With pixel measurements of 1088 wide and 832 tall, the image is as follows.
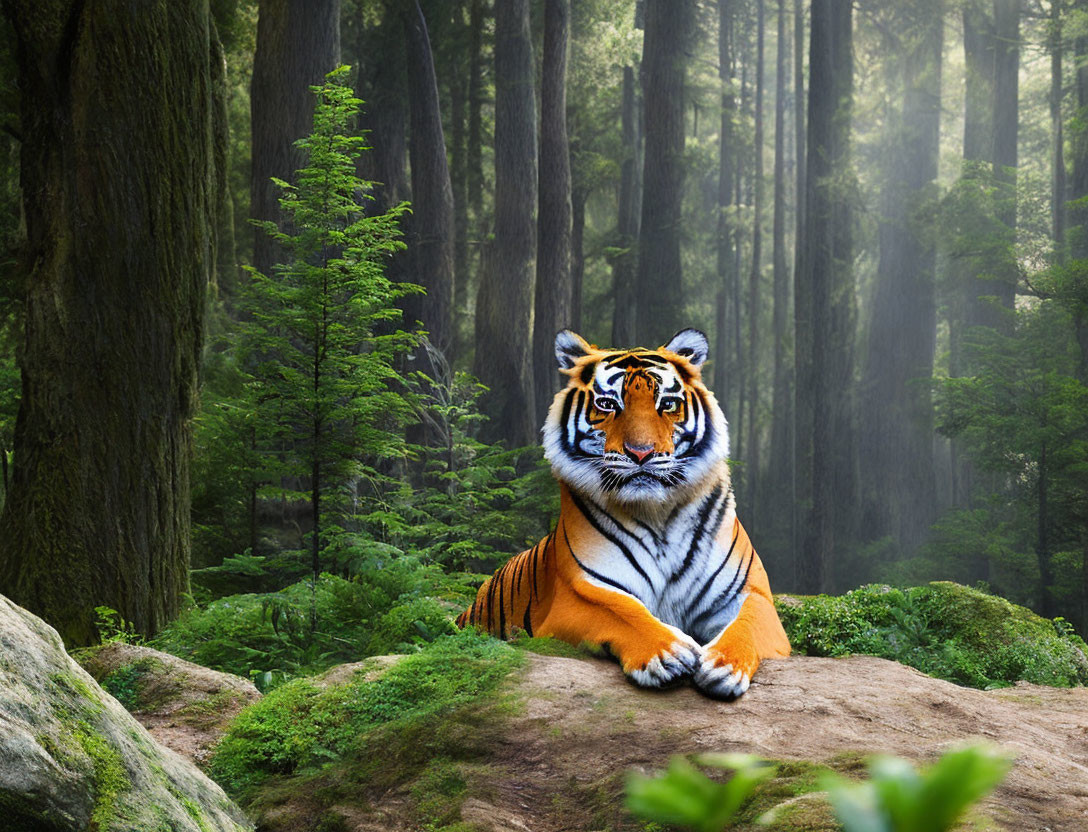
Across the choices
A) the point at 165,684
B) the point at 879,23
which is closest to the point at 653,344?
the point at 879,23

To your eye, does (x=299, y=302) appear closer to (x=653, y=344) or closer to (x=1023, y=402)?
(x=1023, y=402)

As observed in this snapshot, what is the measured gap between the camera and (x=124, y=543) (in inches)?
267

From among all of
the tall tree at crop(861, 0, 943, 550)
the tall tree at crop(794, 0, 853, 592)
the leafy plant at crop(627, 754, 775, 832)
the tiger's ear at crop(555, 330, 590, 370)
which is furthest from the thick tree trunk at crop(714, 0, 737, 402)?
the leafy plant at crop(627, 754, 775, 832)

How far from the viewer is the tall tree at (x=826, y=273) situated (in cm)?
2194

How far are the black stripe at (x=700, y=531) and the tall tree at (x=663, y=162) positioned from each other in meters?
17.4

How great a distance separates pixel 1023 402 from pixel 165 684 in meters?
15.5

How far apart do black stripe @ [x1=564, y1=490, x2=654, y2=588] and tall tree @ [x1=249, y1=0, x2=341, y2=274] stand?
8.13 meters

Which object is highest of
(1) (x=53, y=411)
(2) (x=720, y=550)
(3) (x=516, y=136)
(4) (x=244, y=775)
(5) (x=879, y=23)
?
(5) (x=879, y=23)

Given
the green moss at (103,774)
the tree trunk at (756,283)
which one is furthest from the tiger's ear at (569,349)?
the tree trunk at (756,283)

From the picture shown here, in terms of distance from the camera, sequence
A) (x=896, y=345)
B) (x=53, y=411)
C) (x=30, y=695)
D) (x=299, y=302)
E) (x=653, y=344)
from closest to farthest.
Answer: (x=30, y=695), (x=53, y=411), (x=299, y=302), (x=653, y=344), (x=896, y=345)

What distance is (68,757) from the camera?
2.11 metres

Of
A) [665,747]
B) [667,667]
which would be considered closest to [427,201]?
[667,667]

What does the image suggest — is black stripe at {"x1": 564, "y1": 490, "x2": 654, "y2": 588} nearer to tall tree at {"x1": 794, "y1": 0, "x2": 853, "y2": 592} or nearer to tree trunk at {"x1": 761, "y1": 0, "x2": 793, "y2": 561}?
tall tree at {"x1": 794, "y1": 0, "x2": 853, "y2": 592}

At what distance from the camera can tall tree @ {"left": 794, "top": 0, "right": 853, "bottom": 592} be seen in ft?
72.0
